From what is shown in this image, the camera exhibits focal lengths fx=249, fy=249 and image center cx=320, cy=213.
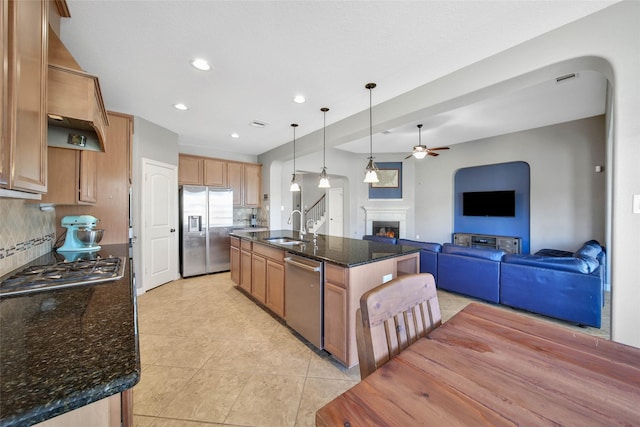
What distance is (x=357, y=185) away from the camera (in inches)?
271

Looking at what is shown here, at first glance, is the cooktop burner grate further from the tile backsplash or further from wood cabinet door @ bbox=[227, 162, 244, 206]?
wood cabinet door @ bbox=[227, 162, 244, 206]

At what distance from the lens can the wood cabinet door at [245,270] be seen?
3.39 metres

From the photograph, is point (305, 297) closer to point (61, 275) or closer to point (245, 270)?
point (245, 270)

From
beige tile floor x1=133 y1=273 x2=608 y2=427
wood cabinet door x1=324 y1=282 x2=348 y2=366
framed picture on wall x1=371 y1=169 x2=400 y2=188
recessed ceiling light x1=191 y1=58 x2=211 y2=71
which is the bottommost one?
beige tile floor x1=133 y1=273 x2=608 y2=427

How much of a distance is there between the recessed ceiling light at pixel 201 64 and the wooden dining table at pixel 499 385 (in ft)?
8.69

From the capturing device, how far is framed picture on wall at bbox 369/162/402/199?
676 centimetres

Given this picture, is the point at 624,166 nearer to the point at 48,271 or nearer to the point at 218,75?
the point at 218,75

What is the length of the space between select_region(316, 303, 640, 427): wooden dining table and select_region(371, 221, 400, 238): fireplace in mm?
5905

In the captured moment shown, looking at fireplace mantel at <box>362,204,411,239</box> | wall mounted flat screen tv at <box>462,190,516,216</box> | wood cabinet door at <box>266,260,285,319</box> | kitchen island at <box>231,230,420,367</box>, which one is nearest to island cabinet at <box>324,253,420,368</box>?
kitchen island at <box>231,230,420,367</box>

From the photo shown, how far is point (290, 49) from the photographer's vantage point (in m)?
2.07

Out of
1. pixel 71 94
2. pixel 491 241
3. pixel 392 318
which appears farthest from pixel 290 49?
pixel 491 241

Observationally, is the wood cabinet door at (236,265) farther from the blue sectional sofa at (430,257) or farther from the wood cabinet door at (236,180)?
the blue sectional sofa at (430,257)

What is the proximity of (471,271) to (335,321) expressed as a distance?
235 cm

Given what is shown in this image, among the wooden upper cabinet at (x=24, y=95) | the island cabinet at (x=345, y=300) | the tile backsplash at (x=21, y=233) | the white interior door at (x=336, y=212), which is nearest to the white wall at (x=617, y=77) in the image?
the island cabinet at (x=345, y=300)
